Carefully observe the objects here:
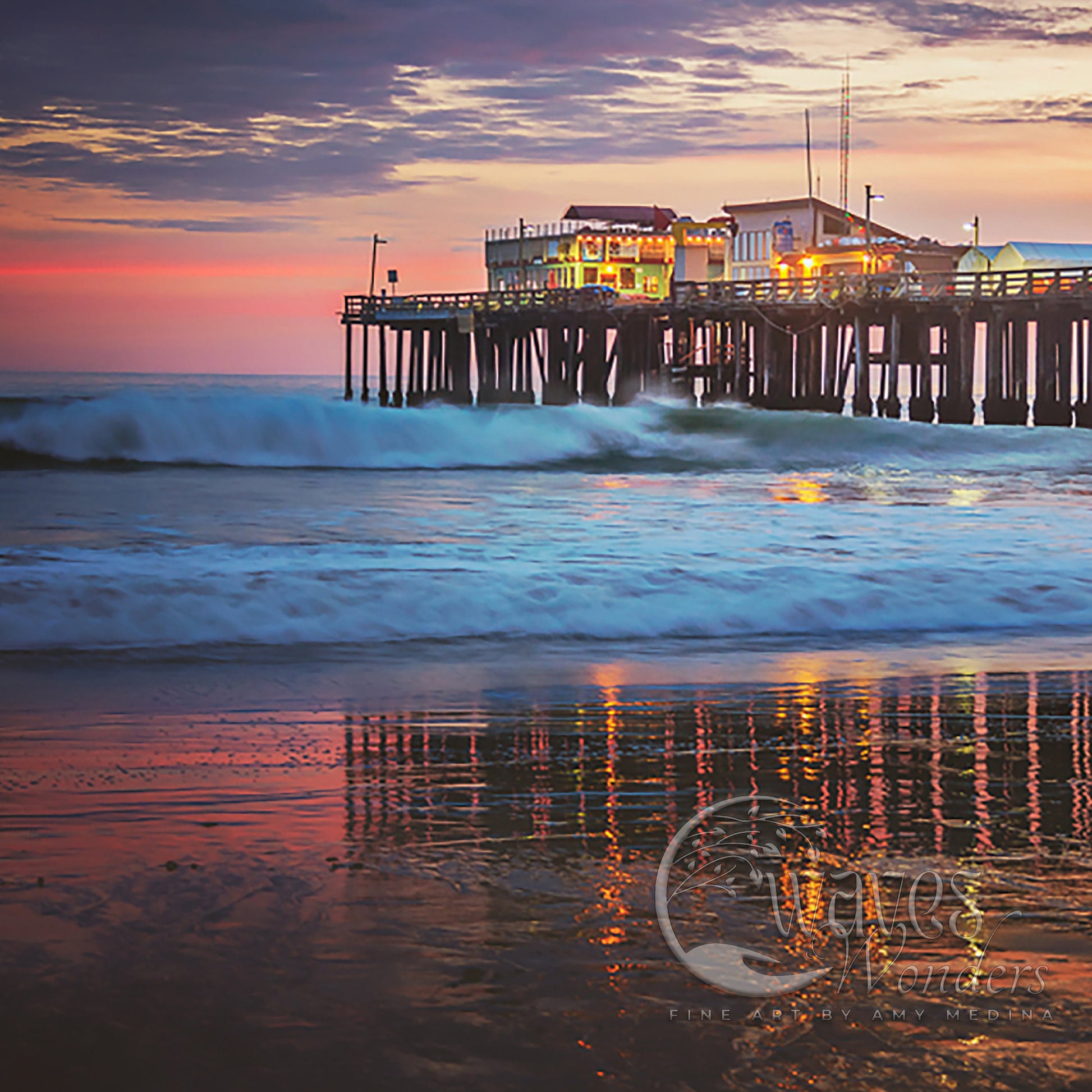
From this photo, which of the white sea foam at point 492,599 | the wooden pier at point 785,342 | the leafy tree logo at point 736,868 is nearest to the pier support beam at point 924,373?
the wooden pier at point 785,342

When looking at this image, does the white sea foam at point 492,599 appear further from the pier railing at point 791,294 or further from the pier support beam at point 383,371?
the pier support beam at point 383,371

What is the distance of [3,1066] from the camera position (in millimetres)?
2750

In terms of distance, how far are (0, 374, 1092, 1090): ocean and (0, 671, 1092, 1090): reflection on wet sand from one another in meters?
0.01

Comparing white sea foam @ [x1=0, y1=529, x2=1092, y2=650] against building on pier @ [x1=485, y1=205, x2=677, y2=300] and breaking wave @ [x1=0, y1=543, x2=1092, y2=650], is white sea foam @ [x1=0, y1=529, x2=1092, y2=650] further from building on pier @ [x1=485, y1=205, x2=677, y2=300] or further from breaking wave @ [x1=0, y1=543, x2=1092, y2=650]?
building on pier @ [x1=485, y1=205, x2=677, y2=300]

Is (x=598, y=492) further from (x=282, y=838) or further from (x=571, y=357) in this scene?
(x=571, y=357)

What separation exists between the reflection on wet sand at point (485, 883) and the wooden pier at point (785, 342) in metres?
34.2

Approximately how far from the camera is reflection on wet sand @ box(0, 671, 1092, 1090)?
2.84 metres

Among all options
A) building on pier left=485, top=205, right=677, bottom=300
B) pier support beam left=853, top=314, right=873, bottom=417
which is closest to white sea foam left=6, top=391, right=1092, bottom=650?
pier support beam left=853, top=314, right=873, bottom=417

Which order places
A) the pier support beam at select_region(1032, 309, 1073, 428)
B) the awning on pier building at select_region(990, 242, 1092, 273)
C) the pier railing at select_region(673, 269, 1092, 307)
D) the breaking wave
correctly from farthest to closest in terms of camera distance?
1. the awning on pier building at select_region(990, 242, 1092, 273)
2. the pier railing at select_region(673, 269, 1092, 307)
3. the pier support beam at select_region(1032, 309, 1073, 428)
4. the breaking wave

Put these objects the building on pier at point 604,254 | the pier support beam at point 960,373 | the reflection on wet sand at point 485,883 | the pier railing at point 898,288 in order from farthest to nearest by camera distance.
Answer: the building on pier at point 604,254 < the pier support beam at point 960,373 < the pier railing at point 898,288 < the reflection on wet sand at point 485,883

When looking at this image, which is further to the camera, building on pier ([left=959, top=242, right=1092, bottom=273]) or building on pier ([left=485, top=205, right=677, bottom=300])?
building on pier ([left=485, top=205, right=677, bottom=300])

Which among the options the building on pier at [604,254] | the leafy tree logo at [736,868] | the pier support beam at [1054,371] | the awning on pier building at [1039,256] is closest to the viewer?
the leafy tree logo at [736,868]

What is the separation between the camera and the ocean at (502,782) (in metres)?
2.91

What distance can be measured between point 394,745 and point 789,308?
4373cm
